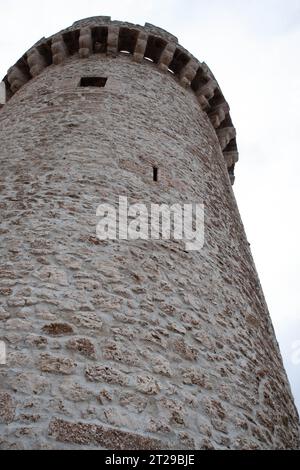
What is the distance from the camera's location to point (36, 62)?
896 centimetres

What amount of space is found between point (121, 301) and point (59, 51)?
21.5ft

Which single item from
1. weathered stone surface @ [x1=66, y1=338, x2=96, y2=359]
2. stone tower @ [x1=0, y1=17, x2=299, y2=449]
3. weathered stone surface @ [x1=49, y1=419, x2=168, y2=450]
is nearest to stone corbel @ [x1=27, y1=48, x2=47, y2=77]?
stone tower @ [x1=0, y1=17, x2=299, y2=449]

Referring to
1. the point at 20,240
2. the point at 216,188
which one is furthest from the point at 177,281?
the point at 216,188

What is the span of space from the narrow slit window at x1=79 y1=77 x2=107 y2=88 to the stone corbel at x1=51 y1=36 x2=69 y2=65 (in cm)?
142

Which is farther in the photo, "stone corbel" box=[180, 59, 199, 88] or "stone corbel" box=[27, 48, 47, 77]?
"stone corbel" box=[180, 59, 199, 88]

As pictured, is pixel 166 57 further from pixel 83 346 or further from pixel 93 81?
pixel 83 346

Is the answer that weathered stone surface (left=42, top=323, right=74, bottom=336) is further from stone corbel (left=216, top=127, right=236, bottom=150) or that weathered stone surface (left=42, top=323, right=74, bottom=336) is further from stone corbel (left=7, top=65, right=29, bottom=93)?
stone corbel (left=216, top=127, right=236, bottom=150)

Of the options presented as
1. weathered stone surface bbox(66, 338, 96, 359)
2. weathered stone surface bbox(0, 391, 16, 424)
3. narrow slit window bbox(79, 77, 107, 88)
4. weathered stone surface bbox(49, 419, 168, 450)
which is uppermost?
narrow slit window bbox(79, 77, 107, 88)

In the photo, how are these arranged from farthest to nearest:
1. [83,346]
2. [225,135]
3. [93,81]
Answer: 1. [225,135]
2. [93,81]
3. [83,346]

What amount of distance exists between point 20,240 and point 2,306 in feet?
2.48

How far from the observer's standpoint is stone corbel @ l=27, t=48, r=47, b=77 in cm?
891

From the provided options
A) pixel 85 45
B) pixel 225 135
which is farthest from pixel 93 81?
pixel 225 135

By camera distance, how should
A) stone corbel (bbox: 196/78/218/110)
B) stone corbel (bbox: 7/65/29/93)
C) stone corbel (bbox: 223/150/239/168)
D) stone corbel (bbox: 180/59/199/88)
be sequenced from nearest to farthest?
stone corbel (bbox: 180/59/199/88) → stone corbel (bbox: 7/65/29/93) → stone corbel (bbox: 196/78/218/110) → stone corbel (bbox: 223/150/239/168)

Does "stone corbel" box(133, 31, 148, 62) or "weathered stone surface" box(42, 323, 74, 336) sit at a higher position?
"stone corbel" box(133, 31, 148, 62)
